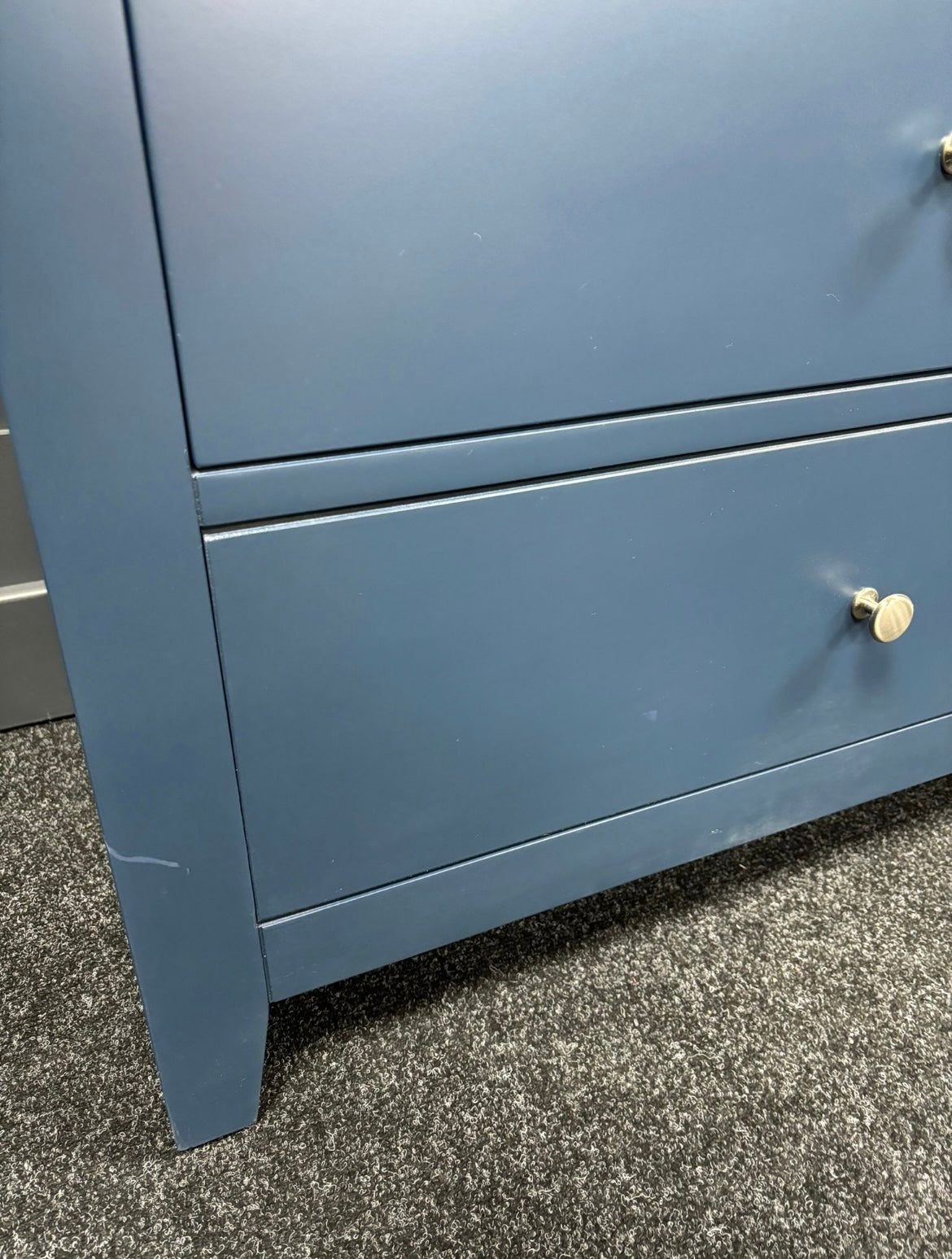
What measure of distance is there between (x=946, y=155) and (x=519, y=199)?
216 mm

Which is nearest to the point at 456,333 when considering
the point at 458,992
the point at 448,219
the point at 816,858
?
the point at 448,219

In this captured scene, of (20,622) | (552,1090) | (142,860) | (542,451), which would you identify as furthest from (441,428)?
(20,622)

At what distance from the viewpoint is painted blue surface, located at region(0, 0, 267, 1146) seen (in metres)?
0.27

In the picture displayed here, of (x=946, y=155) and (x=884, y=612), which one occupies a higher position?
(x=946, y=155)

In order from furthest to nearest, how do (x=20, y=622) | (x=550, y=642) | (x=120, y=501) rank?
(x=20, y=622)
(x=550, y=642)
(x=120, y=501)

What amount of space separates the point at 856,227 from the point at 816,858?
1.54ft

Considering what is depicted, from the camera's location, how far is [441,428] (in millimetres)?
356

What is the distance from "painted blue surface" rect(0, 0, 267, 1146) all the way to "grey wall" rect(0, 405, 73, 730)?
1.48 ft

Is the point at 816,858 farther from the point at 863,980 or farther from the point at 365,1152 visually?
the point at 365,1152

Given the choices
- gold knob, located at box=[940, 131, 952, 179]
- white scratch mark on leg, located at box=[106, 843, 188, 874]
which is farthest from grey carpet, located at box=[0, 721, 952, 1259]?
gold knob, located at box=[940, 131, 952, 179]

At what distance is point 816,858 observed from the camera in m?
0.67

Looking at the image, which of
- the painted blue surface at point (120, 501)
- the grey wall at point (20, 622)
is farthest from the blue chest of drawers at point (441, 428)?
the grey wall at point (20, 622)

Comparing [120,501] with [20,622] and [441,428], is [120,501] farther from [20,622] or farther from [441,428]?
[20,622]

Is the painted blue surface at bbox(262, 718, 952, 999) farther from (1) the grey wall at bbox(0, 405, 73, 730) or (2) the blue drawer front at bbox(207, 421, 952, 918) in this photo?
(1) the grey wall at bbox(0, 405, 73, 730)
